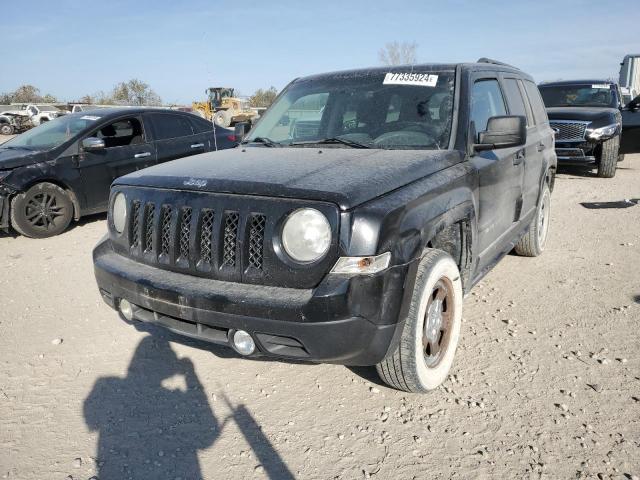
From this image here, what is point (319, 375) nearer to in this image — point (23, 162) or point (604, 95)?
point (23, 162)

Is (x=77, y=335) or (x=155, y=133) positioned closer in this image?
(x=77, y=335)

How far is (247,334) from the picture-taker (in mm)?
2334

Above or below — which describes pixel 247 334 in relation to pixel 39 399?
above

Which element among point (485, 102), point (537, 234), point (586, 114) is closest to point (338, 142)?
point (485, 102)

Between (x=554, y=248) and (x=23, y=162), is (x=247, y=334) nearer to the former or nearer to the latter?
(x=554, y=248)

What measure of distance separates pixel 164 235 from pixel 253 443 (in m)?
1.15

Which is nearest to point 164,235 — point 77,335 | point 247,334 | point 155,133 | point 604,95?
point 247,334

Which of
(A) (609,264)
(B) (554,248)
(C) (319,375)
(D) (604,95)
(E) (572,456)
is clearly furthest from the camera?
(D) (604,95)

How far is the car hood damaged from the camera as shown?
6.08m

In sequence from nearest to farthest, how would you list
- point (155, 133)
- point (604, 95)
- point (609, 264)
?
point (609, 264) → point (155, 133) → point (604, 95)

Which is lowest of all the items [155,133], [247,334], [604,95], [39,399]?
[39,399]

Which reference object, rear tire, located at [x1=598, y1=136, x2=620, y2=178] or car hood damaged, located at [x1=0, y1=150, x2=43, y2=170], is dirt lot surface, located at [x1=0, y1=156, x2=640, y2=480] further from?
rear tire, located at [x1=598, y1=136, x2=620, y2=178]

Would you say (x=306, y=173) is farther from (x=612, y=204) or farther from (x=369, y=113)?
(x=612, y=204)

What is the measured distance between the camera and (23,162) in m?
6.17
